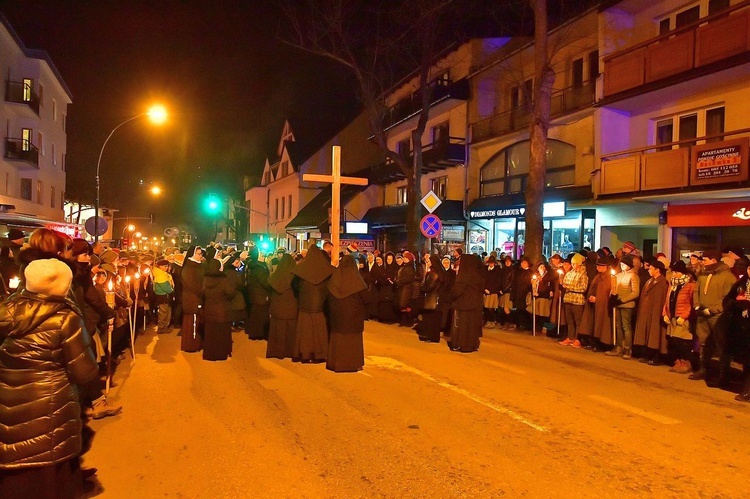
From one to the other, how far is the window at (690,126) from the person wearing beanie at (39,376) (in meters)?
16.0

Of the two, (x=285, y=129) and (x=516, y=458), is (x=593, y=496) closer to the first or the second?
(x=516, y=458)

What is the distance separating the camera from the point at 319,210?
40125mm

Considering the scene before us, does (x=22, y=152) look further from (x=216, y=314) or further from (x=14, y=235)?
(x=216, y=314)

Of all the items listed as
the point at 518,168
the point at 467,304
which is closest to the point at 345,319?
the point at 467,304

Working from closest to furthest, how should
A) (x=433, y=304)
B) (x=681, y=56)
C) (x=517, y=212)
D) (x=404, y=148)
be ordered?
(x=433, y=304)
(x=681, y=56)
(x=517, y=212)
(x=404, y=148)

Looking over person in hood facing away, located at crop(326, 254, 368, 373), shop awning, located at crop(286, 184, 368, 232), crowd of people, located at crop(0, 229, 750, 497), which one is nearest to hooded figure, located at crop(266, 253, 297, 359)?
crowd of people, located at crop(0, 229, 750, 497)

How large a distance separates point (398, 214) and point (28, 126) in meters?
24.7

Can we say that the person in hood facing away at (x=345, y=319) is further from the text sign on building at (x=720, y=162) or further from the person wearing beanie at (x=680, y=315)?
the text sign on building at (x=720, y=162)

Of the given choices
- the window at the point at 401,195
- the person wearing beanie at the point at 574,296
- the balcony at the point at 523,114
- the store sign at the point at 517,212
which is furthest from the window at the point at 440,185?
the person wearing beanie at the point at 574,296

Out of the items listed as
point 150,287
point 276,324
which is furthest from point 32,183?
point 276,324

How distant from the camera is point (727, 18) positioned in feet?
45.8

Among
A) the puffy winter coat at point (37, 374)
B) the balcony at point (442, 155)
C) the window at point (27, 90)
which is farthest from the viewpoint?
the window at point (27, 90)

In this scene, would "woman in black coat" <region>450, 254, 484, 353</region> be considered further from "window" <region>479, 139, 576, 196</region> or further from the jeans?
"window" <region>479, 139, 576, 196</region>

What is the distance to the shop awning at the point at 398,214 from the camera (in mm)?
25078
